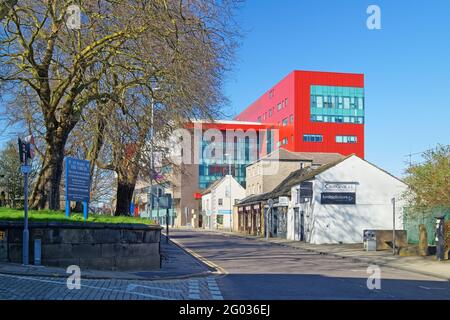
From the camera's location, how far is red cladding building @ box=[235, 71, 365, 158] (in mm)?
92625

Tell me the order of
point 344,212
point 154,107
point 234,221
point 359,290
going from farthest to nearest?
point 234,221, point 344,212, point 154,107, point 359,290

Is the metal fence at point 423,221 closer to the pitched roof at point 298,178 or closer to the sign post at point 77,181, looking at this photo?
the pitched roof at point 298,178

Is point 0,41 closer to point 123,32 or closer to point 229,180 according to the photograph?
point 123,32

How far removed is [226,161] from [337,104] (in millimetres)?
21453

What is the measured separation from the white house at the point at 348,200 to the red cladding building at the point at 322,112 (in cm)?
4927

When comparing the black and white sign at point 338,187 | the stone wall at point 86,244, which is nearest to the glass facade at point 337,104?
the black and white sign at point 338,187

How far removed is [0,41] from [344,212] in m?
29.2

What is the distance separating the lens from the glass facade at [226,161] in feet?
334

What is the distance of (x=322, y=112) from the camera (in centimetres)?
9450

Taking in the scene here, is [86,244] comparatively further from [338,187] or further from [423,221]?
[338,187]

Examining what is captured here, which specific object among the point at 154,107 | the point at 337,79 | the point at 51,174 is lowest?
the point at 51,174

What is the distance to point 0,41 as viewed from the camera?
18938mm
